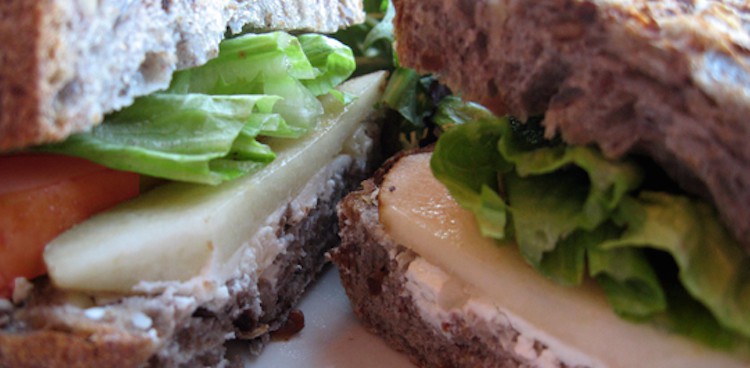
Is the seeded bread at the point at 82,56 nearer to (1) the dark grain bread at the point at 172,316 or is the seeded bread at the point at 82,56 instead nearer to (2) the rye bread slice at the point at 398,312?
(1) the dark grain bread at the point at 172,316

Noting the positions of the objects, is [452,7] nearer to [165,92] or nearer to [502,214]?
[502,214]

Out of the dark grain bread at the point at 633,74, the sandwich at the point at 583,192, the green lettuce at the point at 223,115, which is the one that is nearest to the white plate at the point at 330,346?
the sandwich at the point at 583,192

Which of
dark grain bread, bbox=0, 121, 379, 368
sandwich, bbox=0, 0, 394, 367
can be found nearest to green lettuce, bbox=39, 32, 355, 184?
sandwich, bbox=0, 0, 394, 367

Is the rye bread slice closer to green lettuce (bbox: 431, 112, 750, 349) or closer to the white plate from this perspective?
the white plate

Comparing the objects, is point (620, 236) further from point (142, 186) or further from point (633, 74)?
point (142, 186)

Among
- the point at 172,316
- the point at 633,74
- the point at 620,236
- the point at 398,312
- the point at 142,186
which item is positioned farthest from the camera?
the point at 398,312

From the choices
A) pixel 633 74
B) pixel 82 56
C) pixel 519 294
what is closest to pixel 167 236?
pixel 82 56
